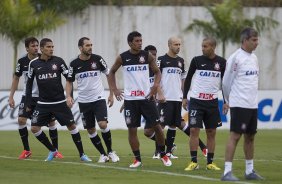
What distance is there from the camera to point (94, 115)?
18031mm

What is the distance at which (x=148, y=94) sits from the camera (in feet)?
54.3

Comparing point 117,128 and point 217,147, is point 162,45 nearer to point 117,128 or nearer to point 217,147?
point 117,128

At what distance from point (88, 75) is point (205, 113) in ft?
8.98

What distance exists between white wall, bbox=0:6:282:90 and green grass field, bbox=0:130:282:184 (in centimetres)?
1415

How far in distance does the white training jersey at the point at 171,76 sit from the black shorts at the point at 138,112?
2.37 m

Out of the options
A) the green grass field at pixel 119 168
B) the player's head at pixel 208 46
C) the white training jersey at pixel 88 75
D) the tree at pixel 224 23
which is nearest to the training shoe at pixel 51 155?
the green grass field at pixel 119 168

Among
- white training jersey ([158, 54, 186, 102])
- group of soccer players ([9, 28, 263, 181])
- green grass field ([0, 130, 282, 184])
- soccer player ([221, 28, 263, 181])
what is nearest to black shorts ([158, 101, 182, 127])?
group of soccer players ([9, 28, 263, 181])

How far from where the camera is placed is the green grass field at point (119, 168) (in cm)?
1434

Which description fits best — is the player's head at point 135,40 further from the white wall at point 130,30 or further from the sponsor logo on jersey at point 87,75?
the white wall at point 130,30

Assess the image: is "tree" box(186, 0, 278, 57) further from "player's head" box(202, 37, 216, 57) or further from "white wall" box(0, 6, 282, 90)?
"player's head" box(202, 37, 216, 57)

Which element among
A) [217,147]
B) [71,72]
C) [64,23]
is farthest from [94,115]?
[64,23]

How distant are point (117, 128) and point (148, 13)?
31.4 feet

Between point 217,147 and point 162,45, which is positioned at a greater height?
point 162,45

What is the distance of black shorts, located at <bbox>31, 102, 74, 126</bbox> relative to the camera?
18.0 meters
